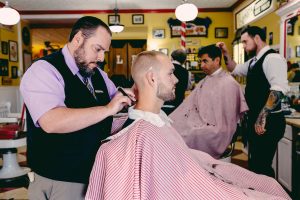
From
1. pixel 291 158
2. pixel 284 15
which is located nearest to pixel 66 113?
pixel 291 158

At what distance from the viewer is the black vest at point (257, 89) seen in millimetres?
2725

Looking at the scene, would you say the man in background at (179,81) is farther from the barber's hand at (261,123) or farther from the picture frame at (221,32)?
the picture frame at (221,32)

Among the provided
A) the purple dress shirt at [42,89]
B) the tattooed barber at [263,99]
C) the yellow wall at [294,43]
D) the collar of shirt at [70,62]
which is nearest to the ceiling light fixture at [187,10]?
the yellow wall at [294,43]

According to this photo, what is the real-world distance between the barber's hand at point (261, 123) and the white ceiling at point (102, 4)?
543 cm

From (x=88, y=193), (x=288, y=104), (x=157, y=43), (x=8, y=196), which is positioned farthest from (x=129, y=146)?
(x=157, y=43)

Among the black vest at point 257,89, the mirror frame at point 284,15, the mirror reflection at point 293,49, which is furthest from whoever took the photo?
the mirror frame at point 284,15

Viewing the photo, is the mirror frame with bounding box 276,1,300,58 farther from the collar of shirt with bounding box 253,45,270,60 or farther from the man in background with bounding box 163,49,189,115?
the collar of shirt with bounding box 253,45,270,60

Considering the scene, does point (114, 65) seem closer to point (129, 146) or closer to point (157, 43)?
point (157, 43)

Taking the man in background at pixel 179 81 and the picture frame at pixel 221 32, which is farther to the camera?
the picture frame at pixel 221 32

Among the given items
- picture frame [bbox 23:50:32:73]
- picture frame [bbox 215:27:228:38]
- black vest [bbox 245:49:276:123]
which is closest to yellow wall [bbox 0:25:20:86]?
picture frame [bbox 23:50:32:73]

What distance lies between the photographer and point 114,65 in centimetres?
898

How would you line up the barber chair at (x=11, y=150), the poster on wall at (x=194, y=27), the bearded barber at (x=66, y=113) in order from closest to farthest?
the bearded barber at (x=66, y=113) < the barber chair at (x=11, y=150) < the poster on wall at (x=194, y=27)

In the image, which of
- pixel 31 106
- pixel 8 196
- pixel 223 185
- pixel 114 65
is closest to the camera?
pixel 31 106

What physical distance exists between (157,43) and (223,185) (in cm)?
735
